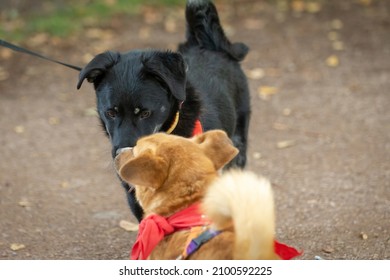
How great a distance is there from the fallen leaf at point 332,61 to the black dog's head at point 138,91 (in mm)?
5774

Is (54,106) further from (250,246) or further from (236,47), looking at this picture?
(250,246)

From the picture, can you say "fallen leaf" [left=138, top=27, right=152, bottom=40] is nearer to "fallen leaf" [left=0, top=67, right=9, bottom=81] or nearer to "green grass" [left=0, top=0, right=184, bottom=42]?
"green grass" [left=0, top=0, right=184, bottom=42]

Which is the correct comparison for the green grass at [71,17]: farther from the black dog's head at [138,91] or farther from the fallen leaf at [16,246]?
the black dog's head at [138,91]

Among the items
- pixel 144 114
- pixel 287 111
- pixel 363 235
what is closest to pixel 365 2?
pixel 287 111

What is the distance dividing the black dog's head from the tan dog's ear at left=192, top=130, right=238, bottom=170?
0.92 meters

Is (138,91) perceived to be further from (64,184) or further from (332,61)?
(332,61)

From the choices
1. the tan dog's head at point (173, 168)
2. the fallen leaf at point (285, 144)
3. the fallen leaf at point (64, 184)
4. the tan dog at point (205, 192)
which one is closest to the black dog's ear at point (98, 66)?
the tan dog at point (205, 192)

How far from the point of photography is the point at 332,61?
10.3 meters

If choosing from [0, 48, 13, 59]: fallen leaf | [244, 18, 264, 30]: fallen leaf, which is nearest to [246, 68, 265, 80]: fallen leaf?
[244, 18, 264, 30]: fallen leaf

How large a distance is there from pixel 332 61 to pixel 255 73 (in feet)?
3.80

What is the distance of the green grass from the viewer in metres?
12.0

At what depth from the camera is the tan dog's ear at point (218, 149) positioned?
3.68 metres

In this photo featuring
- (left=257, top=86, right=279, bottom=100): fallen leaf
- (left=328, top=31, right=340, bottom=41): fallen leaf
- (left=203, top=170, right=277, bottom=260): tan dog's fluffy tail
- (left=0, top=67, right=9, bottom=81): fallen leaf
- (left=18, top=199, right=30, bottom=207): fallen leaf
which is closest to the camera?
(left=203, top=170, right=277, bottom=260): tan dog's fluffy tail

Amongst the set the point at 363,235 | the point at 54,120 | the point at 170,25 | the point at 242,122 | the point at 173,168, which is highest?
the point at 173,168
